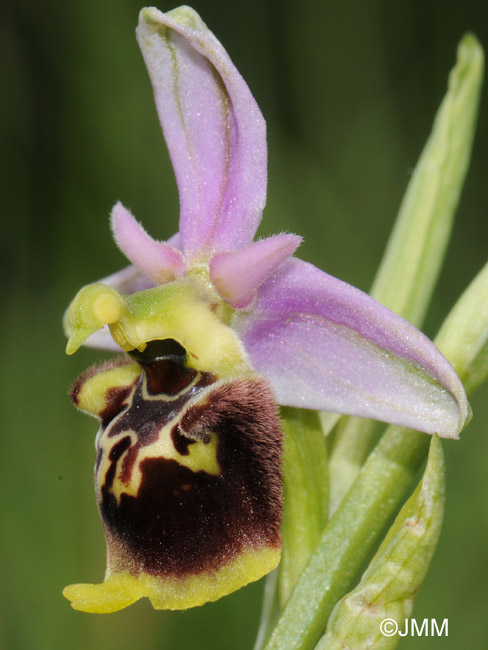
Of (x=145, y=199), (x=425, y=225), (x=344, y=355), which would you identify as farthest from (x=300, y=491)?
(x=145, y=199)

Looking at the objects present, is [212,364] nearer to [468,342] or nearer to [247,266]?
[247,266]

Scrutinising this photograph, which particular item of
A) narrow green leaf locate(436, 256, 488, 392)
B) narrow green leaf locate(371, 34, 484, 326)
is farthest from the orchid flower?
narrow green leaf locate(371, 34, 484, 326)

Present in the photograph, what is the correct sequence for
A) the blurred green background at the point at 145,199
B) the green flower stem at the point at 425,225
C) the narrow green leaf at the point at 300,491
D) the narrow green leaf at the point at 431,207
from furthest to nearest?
the blurred green background at the point at 145,199, the narrow green leaf at the point at 431,207, the green flower stem at the point at 425,225, the narrow green leaf at the point at 300,491

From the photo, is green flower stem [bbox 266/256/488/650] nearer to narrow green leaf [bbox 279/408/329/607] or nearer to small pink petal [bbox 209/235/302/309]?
narrow green leaf [bbox 279/408/329/607]

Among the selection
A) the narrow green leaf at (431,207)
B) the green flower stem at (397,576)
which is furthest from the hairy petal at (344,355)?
the narrow green leaf at (431,207)

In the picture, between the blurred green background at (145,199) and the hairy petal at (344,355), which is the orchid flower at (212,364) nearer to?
the hairy petal at (344,355)

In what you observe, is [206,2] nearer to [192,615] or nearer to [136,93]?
[136,93]
